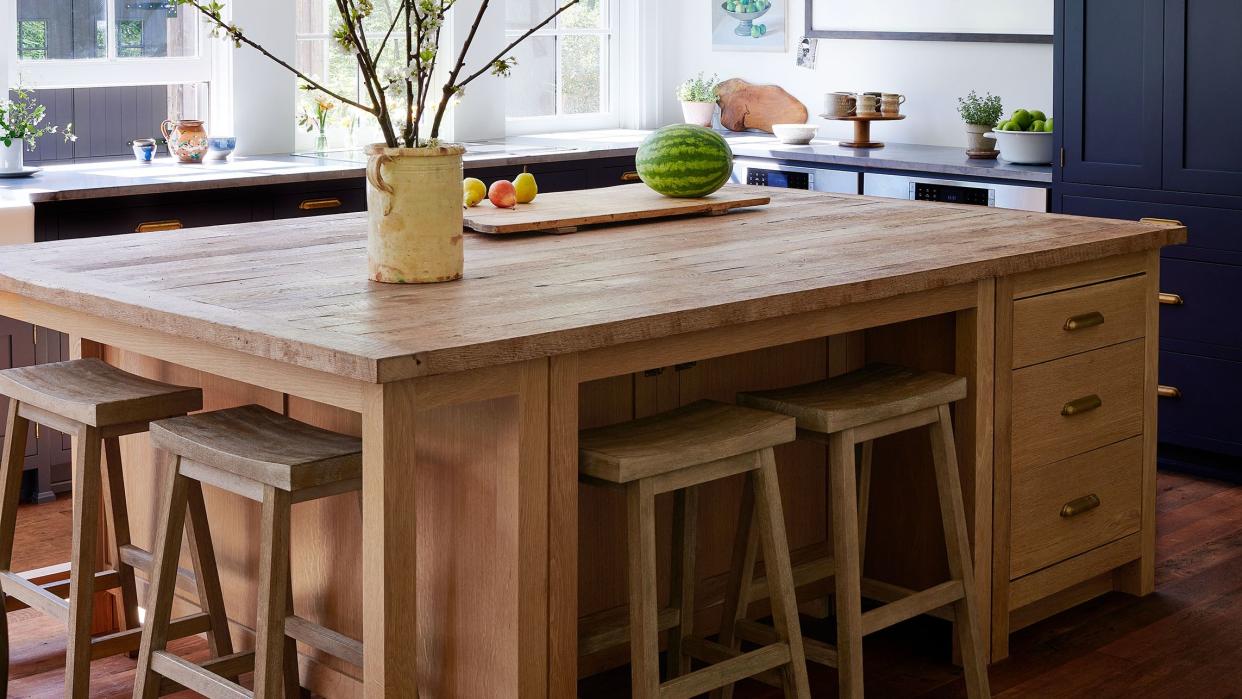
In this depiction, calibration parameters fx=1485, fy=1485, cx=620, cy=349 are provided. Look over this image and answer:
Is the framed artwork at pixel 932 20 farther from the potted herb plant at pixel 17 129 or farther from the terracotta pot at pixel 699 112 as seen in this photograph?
the potted herb plant at pixel 17 129

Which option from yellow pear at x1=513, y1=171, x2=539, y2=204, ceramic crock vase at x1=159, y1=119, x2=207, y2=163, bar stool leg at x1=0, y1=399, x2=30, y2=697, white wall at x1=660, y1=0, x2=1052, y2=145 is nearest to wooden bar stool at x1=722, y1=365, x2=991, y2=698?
yellow pear at x1=513, y1=171, x2=539, y2=204

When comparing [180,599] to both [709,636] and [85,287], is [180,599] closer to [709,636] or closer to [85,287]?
[85,287]

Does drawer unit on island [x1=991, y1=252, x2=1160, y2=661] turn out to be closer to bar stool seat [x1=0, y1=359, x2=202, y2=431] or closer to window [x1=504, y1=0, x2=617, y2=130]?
bar stool seat [x1=0, y1=359, x2=202, y2=431]

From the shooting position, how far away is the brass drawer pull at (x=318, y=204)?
492 centimetres

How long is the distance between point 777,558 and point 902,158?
3.25 m

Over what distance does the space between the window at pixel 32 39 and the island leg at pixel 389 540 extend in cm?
347

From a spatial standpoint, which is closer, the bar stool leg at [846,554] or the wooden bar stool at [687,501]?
the wooden bar stool at [687,501]

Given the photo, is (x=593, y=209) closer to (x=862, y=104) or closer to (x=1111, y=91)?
(x=1111, y=91)

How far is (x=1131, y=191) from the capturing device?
186 inches

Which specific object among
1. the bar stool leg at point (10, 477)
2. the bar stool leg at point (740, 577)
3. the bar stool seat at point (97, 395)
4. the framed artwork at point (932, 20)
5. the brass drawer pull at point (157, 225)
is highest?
the framed artwork at point (932, 20)

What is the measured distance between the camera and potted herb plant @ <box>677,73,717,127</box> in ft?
22.1

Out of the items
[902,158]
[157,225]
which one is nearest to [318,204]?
[157,225]

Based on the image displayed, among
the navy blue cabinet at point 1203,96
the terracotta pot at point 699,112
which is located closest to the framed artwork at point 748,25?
the terracotta pot at point 699,112

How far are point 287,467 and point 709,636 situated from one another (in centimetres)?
129
